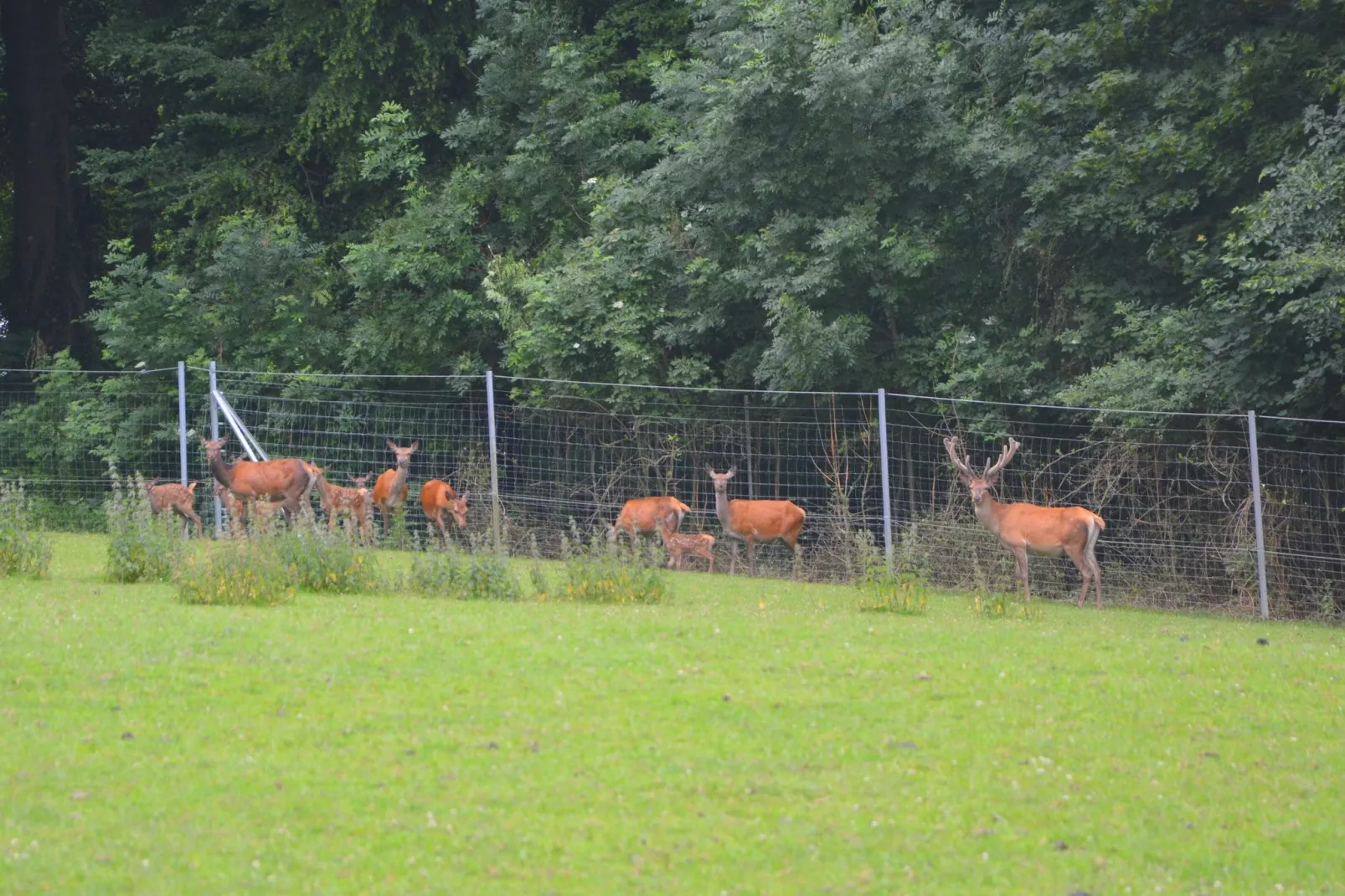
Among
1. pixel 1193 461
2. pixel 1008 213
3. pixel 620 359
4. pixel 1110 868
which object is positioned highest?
pixel 1008 213

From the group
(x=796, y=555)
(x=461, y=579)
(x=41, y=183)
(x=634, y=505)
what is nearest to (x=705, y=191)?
(x=634, y=505)

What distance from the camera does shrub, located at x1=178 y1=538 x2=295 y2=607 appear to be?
427 inches

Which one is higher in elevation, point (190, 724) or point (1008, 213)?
point (1008, 213)

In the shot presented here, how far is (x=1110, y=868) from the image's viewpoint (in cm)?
611

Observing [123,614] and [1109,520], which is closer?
[123,614]

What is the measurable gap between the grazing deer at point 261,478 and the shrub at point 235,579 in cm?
491

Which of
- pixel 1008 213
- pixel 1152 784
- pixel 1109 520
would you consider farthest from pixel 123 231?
pixel 1152 784

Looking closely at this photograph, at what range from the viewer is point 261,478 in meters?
16.2

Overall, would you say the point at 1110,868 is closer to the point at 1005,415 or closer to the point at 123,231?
the point at 1005,415

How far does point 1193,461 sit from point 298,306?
12.9m

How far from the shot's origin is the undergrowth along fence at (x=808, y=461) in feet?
49.6

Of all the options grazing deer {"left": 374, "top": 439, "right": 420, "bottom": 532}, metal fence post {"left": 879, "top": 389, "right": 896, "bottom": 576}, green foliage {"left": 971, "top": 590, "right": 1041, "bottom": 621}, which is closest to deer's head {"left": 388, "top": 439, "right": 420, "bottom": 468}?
grazing deer {"left": 374, "top": 439, "right": 420, "bottom": 532}

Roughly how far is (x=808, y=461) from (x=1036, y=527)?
3.78 meters

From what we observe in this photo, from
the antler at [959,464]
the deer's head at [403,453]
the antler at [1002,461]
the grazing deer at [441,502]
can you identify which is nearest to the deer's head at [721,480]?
the antler at [959,464]
